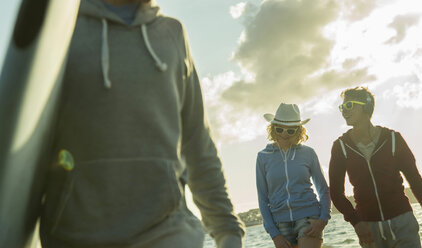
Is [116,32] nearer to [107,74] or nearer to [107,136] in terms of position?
[107,74]

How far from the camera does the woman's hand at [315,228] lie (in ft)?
18.3

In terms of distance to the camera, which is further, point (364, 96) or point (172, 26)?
point (364, 96)

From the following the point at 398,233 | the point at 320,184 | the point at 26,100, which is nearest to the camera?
the point at 26,100

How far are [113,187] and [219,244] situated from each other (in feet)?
1.77

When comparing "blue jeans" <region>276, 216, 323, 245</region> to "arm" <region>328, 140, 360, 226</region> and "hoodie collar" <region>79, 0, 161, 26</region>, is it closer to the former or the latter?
"arm" <region>328, 140, 360, 226</region>

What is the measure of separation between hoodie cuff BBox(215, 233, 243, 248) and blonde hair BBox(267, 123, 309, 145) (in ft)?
14.5

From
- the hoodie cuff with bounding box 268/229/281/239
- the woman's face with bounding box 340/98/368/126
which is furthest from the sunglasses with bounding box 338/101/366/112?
the hoodie cuff with bounding box 268/229/281/239

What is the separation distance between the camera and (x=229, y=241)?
6.23 feet

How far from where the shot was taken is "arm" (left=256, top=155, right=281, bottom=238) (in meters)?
5.97

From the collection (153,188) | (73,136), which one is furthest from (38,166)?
(153,188)

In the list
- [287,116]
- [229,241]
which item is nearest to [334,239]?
[287,116]

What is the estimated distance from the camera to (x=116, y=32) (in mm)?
1706

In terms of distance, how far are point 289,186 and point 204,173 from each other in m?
4.04

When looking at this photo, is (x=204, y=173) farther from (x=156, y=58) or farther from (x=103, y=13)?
(x=103, y=13)
